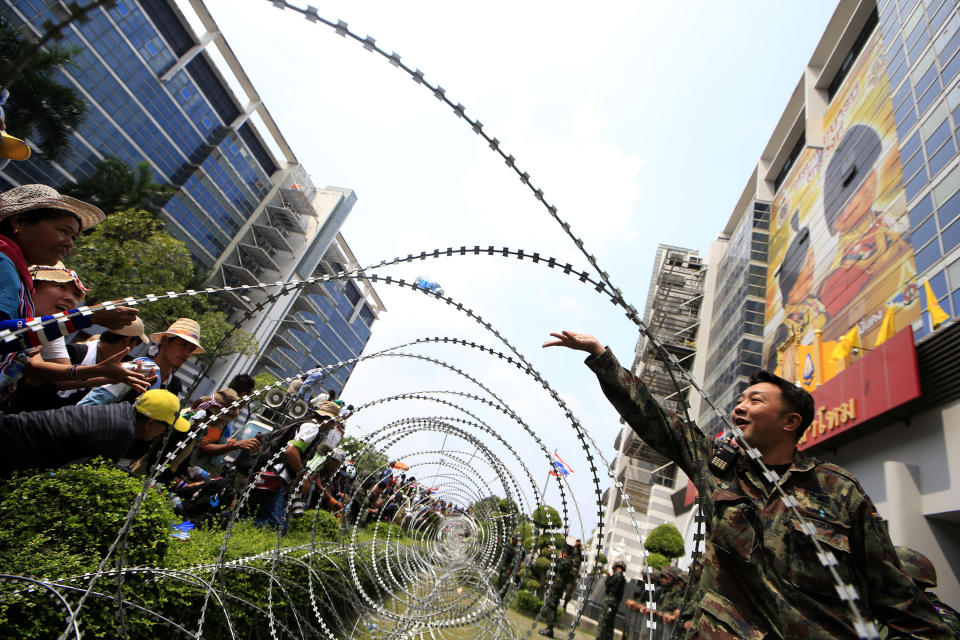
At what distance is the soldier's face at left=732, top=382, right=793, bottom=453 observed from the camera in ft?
7.88

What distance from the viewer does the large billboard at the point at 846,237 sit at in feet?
55.8

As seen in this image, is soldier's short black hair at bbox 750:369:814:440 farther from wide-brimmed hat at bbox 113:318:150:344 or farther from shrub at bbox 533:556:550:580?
shrub at bbox 533:556:550:580

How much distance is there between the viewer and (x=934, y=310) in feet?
43.4

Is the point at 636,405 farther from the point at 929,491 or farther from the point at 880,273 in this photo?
the point at 880,273

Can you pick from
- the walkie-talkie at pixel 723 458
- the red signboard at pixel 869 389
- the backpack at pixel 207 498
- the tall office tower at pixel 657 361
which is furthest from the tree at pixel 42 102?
the tall office tower at pixel 657 361

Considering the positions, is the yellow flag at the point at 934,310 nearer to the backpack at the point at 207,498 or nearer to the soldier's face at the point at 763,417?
the soldier's face at the point at 763,417

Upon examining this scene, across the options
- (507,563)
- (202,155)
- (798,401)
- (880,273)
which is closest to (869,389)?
(880,273)

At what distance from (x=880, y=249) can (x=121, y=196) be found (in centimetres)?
3702

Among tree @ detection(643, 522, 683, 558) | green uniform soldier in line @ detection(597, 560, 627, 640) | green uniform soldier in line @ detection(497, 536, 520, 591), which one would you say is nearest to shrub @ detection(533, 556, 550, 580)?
green uniform soldier in line @ detection(497, 536, 520, 591)

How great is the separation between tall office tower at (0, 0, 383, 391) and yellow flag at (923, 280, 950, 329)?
110 ft

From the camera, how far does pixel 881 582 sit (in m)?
1.92

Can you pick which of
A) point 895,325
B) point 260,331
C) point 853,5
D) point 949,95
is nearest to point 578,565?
point 895,325

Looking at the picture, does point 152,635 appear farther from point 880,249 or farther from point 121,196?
point 121,196

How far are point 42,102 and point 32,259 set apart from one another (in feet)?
88.0
